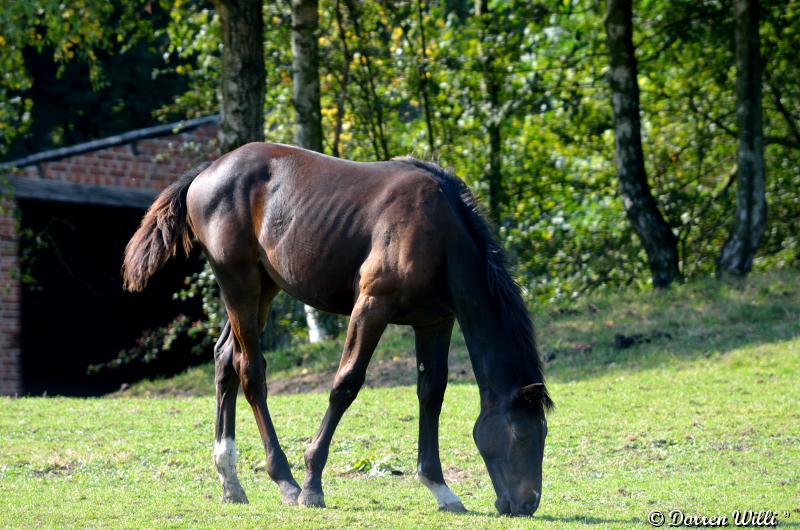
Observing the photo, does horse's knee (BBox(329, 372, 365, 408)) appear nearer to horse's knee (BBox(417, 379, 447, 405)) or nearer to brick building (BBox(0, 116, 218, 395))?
horse's knee (BBox(417, 379, 447, 405))

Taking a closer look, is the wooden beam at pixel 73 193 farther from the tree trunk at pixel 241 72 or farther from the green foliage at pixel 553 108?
the tree trunk at pixel 241 72

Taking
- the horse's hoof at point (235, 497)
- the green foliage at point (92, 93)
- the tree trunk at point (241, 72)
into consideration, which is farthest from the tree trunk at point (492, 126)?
the horse's hoof at point (235, 497)

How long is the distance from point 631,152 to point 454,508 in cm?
962

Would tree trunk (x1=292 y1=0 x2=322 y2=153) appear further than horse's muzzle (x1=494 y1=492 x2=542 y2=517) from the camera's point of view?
Yes

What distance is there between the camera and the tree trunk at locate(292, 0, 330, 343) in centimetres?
1502

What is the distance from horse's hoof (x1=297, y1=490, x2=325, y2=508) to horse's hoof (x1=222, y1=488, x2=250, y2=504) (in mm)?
544

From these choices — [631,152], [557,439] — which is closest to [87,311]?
[631,152]

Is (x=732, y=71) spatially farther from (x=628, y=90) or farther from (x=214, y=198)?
(x=214, y=198)

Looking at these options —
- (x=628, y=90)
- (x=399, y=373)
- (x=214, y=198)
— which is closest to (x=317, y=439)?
(x=214, y=198)

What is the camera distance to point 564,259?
61.7ft

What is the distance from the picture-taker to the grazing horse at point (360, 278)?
6316mm

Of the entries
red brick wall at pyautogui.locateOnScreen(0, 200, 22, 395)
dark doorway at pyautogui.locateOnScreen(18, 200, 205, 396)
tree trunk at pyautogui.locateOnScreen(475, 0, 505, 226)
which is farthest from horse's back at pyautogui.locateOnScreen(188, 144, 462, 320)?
dark doorway at pyautogui.locateOnScreen(18, 200, 205, 396)

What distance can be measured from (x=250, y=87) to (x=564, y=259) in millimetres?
7095

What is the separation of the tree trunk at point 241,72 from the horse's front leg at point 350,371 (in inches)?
289
